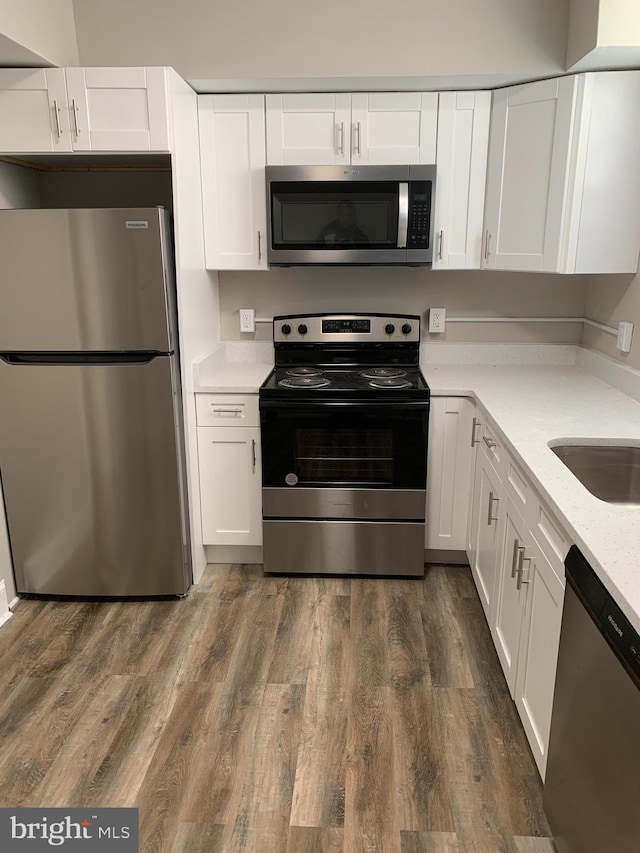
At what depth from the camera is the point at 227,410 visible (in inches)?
113

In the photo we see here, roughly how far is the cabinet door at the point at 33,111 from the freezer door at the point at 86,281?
11.1 inches

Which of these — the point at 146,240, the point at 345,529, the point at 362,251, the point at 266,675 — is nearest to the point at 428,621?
the point at 345,529

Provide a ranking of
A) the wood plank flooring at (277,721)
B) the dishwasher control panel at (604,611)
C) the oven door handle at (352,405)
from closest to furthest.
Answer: the dishwasher control panel at (604,611) → the wood plank flooring at (277,721) → the oven door handle at (352,405)

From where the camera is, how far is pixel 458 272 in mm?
3240

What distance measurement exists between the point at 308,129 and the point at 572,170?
3.71 ft

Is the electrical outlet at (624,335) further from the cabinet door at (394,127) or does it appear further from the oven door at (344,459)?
the cabinet door at (394,127)

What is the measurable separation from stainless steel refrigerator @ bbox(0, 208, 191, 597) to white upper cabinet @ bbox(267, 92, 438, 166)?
2.52 ft

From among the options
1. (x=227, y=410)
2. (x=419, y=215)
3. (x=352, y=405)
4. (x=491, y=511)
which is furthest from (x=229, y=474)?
(x=419, y=215)

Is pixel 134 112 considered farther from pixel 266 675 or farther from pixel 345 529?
pixel 266 675

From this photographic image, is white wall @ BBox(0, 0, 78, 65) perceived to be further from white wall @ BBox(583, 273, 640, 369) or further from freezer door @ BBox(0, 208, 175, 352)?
white wall @ BBox(583, 273, 640, 369)

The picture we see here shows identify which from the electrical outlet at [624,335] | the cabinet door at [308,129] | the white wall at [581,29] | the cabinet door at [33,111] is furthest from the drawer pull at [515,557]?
the cabinet door at [33,111]

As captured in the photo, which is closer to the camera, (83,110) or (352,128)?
(83,110)

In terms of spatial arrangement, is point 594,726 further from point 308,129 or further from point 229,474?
point 308,129

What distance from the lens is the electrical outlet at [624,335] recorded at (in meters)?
2.66
